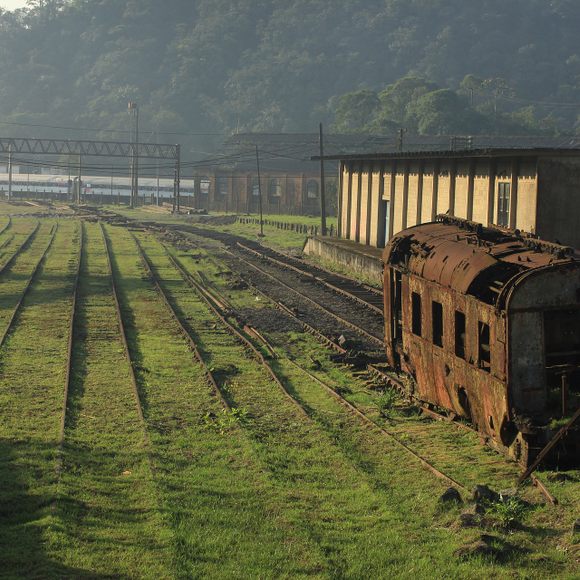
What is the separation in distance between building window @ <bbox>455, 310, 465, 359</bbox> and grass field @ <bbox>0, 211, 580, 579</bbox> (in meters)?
1.24

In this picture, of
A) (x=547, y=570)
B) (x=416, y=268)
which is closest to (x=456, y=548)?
(x=547, y=570)

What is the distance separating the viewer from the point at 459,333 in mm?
13820

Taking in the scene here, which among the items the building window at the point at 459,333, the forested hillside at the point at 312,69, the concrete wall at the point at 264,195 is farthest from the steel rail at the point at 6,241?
the forested hillside at the point at 312,69

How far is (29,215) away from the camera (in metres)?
77.4

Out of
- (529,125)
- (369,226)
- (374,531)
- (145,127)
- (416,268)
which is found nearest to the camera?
(374,531)

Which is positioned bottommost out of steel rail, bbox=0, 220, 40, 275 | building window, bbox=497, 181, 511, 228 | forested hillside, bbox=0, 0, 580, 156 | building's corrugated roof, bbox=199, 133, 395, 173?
steel rail, bbox=0, 220, 40, 275

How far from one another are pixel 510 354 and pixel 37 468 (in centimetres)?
619

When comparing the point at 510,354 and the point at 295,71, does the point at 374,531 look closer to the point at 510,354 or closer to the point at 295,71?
the point at 510,354

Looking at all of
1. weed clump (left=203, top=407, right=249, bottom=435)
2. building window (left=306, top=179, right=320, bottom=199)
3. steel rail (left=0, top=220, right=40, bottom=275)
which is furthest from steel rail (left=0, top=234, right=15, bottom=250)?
building window (left=306, top=179, right=320, bottom=199)

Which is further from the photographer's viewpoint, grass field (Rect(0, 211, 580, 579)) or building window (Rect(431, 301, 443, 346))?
building window (Rect(431, 301, 443, 346))

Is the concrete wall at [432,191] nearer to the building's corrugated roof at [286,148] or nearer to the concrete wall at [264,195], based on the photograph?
the concrete wall at [264,195]

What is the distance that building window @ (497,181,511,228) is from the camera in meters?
27.2

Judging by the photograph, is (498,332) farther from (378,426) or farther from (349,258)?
(349,258)

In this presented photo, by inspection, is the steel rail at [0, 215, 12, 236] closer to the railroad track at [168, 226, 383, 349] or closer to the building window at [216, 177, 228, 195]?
the railroad track at [168, 226, 383, 349]
